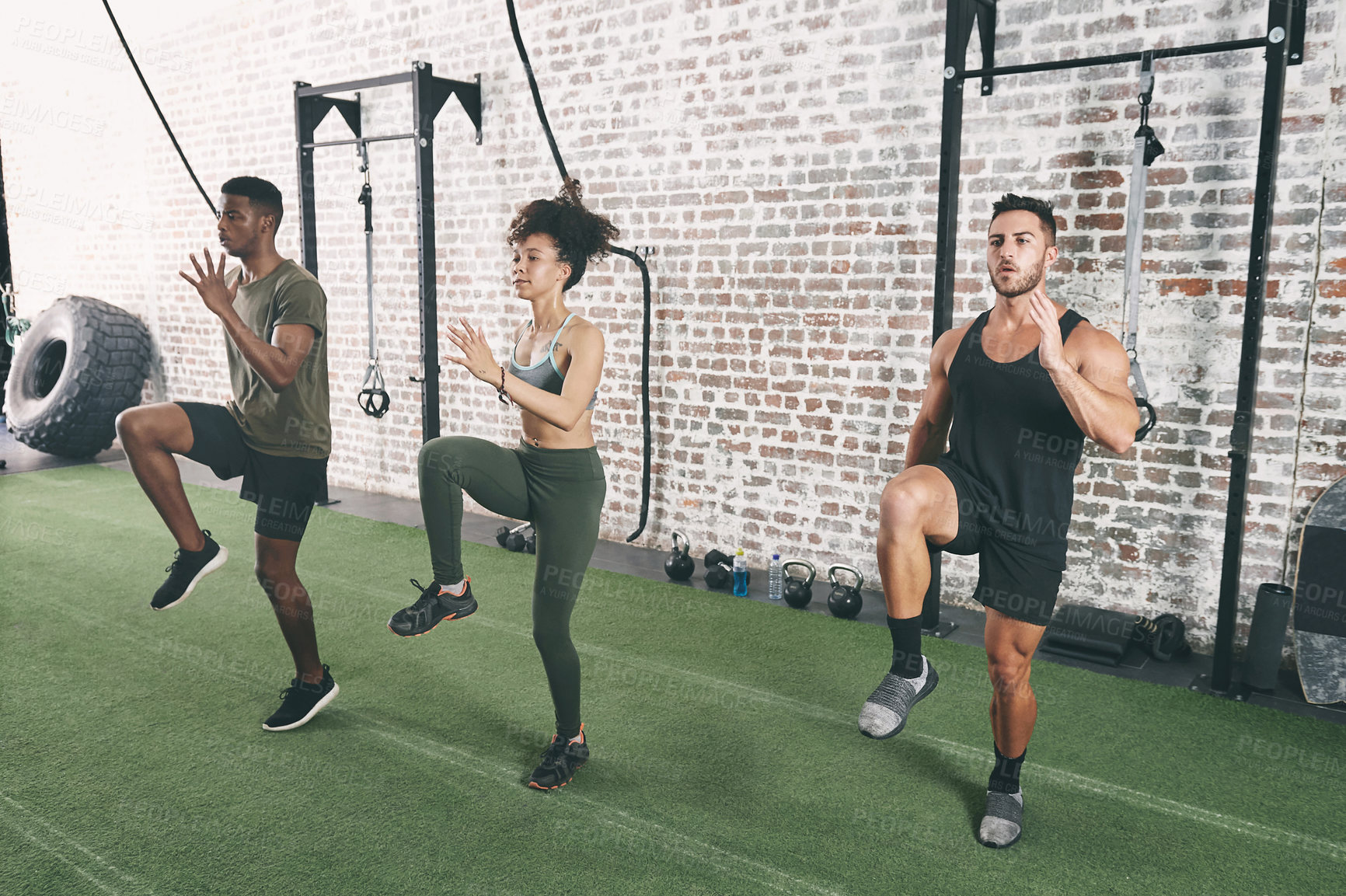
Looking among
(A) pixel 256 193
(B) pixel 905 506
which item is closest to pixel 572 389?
(B) pixel 905 506

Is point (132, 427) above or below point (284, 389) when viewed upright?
below

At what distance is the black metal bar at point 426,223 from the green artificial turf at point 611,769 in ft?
4.13

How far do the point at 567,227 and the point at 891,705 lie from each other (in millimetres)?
1489

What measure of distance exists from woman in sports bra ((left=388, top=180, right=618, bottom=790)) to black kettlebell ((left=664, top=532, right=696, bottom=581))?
2056 mm

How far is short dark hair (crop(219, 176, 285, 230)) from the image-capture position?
3.02 metres

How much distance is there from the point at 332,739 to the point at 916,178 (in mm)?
3243

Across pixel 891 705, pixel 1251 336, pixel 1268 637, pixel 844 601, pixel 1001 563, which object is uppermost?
pixel 1251 336

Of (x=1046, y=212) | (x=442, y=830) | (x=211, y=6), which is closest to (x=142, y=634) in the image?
(x=442, y=830)

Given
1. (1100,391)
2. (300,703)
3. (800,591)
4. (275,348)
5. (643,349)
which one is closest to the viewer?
(1100,391)

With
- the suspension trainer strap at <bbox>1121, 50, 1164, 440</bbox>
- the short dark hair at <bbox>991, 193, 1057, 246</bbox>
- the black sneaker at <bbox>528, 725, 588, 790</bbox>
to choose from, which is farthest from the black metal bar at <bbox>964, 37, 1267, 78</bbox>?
the black sneaker at <bbox>528, 725, 588, 790</bbox>

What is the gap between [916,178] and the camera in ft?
14.0

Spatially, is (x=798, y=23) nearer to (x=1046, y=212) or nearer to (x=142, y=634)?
(x=1046, y=212)

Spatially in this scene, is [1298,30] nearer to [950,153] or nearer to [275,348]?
[950,153]

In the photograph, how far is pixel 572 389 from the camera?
2.50 meters
